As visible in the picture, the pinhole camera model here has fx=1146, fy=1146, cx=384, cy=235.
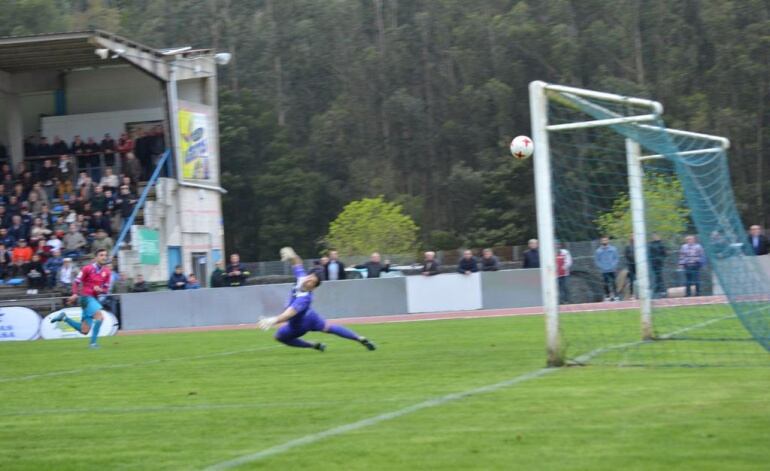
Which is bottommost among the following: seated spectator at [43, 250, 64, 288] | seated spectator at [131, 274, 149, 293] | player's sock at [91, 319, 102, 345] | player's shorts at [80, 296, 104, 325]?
player's sock at [91, 319, 102, 345]

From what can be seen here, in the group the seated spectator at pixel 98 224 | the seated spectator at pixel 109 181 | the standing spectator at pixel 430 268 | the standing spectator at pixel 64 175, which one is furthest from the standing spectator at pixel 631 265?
the standing spectator at pixel 64 175

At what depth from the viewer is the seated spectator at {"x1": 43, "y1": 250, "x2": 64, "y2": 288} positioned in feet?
114

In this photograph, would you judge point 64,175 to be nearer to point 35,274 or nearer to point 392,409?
point 35,274

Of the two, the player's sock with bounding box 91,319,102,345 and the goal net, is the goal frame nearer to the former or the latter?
the goal net

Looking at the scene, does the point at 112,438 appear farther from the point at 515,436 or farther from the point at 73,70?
the point at 73,70

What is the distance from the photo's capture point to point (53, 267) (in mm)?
35094

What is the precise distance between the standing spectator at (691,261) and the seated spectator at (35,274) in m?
22.4

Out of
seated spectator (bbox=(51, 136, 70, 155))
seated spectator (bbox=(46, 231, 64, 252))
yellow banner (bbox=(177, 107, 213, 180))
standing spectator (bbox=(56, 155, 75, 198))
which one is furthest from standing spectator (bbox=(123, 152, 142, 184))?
seated spectator (bbox=(46, 231, 64, 252))

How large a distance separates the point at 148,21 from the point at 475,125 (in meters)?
27.5

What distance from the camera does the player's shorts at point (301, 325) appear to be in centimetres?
1639

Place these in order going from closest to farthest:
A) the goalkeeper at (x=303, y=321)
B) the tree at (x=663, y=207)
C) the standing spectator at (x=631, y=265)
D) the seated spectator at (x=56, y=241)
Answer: the goalkeeper at (x=303, y=321) < the standing spectator at (x=631, y=265) < the tree at (x=663, y=207) < the seated spectator at (x=56, y=241)

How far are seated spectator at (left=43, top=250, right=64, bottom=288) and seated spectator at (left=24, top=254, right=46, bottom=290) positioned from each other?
15 centimetres

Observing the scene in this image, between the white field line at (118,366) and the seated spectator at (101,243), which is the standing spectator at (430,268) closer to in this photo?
the seated spectator at (101,243)

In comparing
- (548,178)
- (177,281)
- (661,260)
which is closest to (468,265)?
(177,281)
